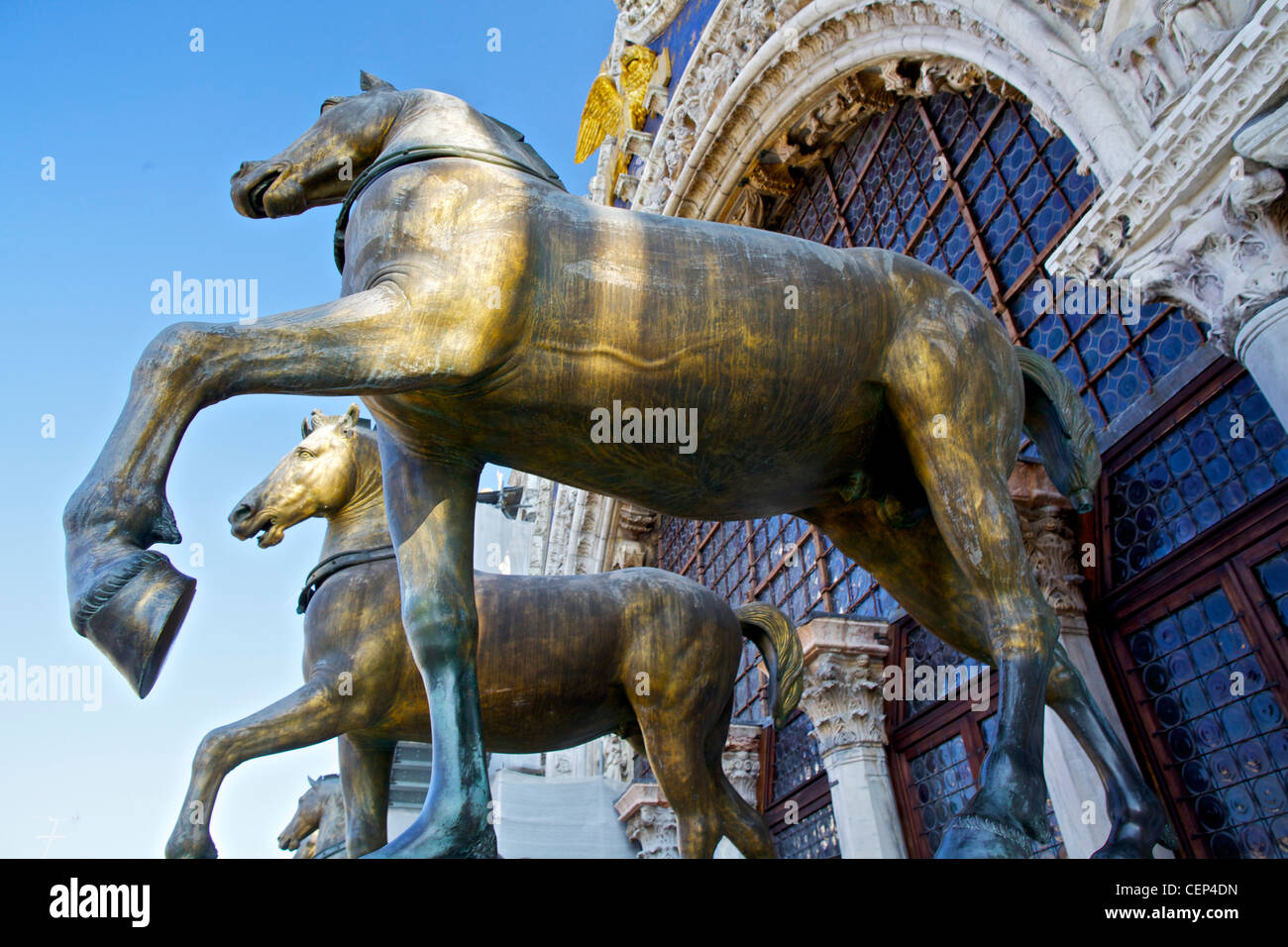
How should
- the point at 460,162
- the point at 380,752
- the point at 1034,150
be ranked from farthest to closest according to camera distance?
the point at 1034,150, the point at 380,752, the point at 460,162

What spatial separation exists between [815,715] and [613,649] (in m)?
4.44

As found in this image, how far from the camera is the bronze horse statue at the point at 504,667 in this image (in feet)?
10.4

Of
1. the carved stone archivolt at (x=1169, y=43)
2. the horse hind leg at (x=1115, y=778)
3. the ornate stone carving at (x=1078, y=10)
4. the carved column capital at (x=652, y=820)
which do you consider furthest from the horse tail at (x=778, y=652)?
the carved column capital at (x=652, y=820)

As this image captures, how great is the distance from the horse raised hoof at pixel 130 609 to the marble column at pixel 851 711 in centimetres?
625

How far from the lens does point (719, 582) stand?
11.6 metres

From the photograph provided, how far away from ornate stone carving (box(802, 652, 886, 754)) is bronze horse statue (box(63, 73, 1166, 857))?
4.91 meters

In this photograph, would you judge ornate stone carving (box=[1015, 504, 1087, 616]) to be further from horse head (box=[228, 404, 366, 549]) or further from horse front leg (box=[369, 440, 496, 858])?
horse front leg (box=[369, 440, 496, 858])

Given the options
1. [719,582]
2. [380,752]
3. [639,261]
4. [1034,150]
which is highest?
[1034,150]

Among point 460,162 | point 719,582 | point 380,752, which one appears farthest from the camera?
point 719,582

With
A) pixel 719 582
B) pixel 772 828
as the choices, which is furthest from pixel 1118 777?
pixel 719 582

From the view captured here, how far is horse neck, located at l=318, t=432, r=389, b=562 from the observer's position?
3.57 meters

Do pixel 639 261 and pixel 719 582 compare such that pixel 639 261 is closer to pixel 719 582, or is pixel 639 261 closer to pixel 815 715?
pixel 815 715

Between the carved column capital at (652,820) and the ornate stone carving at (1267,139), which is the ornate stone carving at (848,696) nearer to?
the carved column capital at (652,820)

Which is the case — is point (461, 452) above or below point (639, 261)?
below
